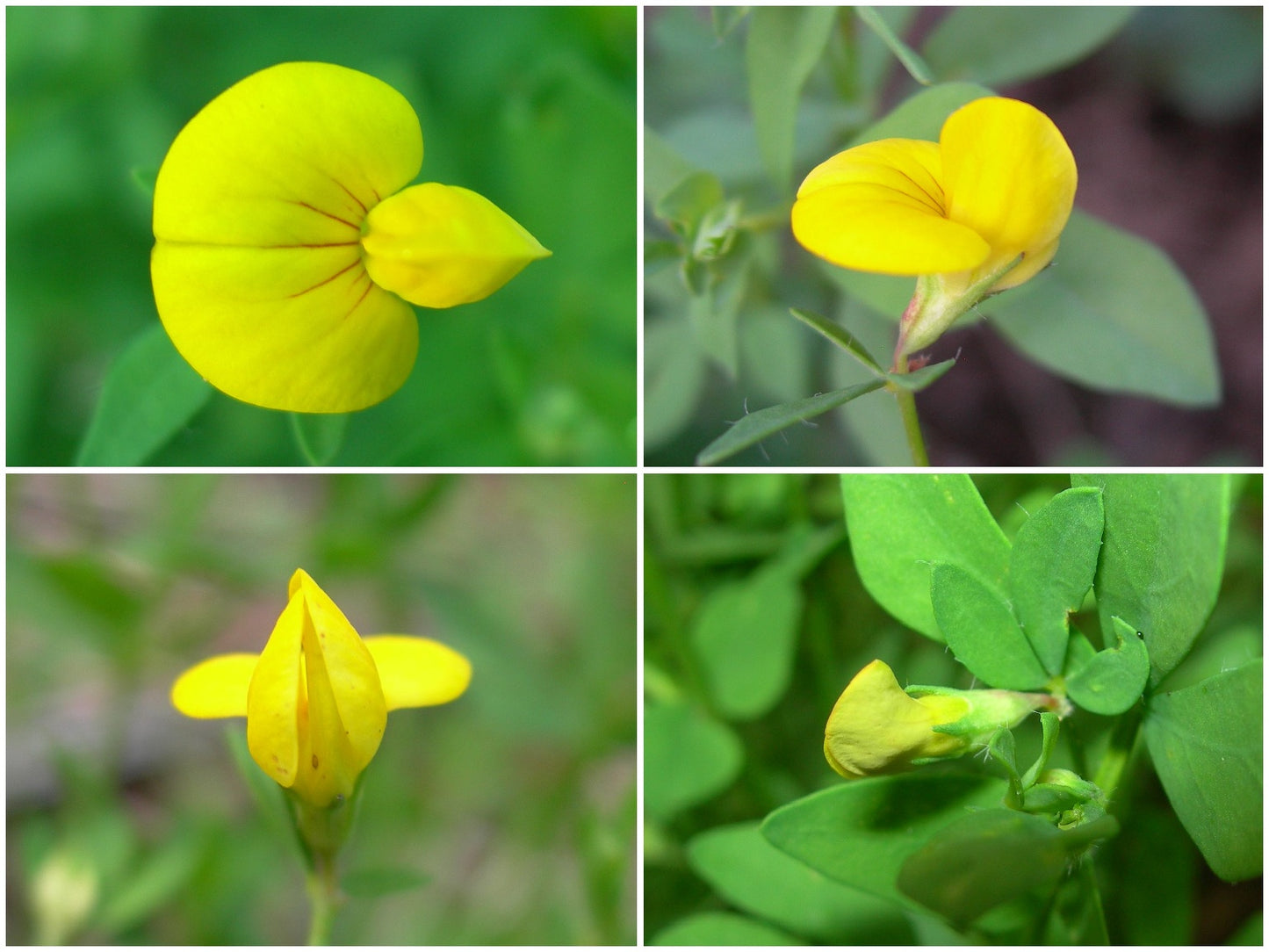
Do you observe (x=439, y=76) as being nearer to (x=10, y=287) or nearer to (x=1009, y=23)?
(x=10, y=287)

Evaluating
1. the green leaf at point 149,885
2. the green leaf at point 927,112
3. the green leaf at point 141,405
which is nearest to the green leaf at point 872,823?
the green leaf at point 927,112

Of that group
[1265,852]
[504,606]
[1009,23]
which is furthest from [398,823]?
[1009,23]

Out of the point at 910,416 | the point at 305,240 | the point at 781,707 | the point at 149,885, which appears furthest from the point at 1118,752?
the point at 149,885

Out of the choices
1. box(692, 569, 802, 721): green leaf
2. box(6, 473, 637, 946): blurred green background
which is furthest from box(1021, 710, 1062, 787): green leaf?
box(6, 473, 637, 946): blurred green background

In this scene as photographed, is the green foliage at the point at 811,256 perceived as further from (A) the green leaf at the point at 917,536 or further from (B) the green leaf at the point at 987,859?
(B) the green leaf at the point at 987,859

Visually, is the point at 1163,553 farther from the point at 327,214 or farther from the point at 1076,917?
the point at 327,214
